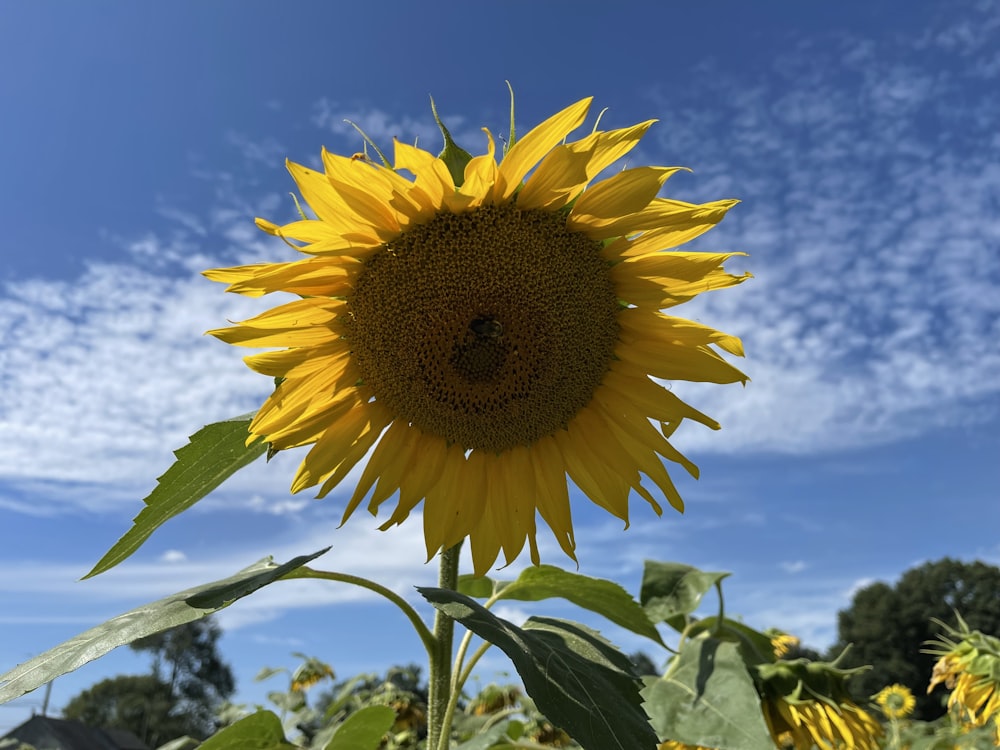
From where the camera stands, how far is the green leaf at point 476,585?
2.69 meters

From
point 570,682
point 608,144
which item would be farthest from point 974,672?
point 608,144

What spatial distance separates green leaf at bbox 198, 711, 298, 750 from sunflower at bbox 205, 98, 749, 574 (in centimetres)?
61

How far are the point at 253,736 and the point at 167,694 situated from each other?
65833 mm

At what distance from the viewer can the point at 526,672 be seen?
164cm

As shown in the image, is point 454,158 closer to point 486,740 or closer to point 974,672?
point 486,740

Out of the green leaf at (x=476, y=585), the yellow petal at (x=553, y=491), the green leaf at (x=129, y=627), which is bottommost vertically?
Result: the green leaf at (x=129, y=627)

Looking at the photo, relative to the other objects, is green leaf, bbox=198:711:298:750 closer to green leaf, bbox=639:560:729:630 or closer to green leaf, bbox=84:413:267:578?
green leaf, bbox=84:413:267:578

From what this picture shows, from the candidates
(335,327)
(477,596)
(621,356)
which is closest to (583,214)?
(621,356)

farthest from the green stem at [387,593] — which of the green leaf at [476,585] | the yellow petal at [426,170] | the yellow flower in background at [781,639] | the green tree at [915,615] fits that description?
the green tree at [915,615]

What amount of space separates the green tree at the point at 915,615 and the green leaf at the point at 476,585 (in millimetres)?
48466

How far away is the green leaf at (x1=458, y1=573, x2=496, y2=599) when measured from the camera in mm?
2691

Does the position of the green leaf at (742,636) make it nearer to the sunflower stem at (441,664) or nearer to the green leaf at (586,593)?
the green leaf at (586,593)

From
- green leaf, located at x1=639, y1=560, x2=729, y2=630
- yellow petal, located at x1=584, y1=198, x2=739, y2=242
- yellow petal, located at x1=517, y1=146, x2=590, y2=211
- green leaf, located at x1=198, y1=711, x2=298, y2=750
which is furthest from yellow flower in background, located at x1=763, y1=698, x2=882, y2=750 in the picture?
yellow petal, located at x1=517, y1=146, x2=590, y2=211

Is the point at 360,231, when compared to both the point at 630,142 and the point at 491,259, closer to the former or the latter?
the point at 491,259
